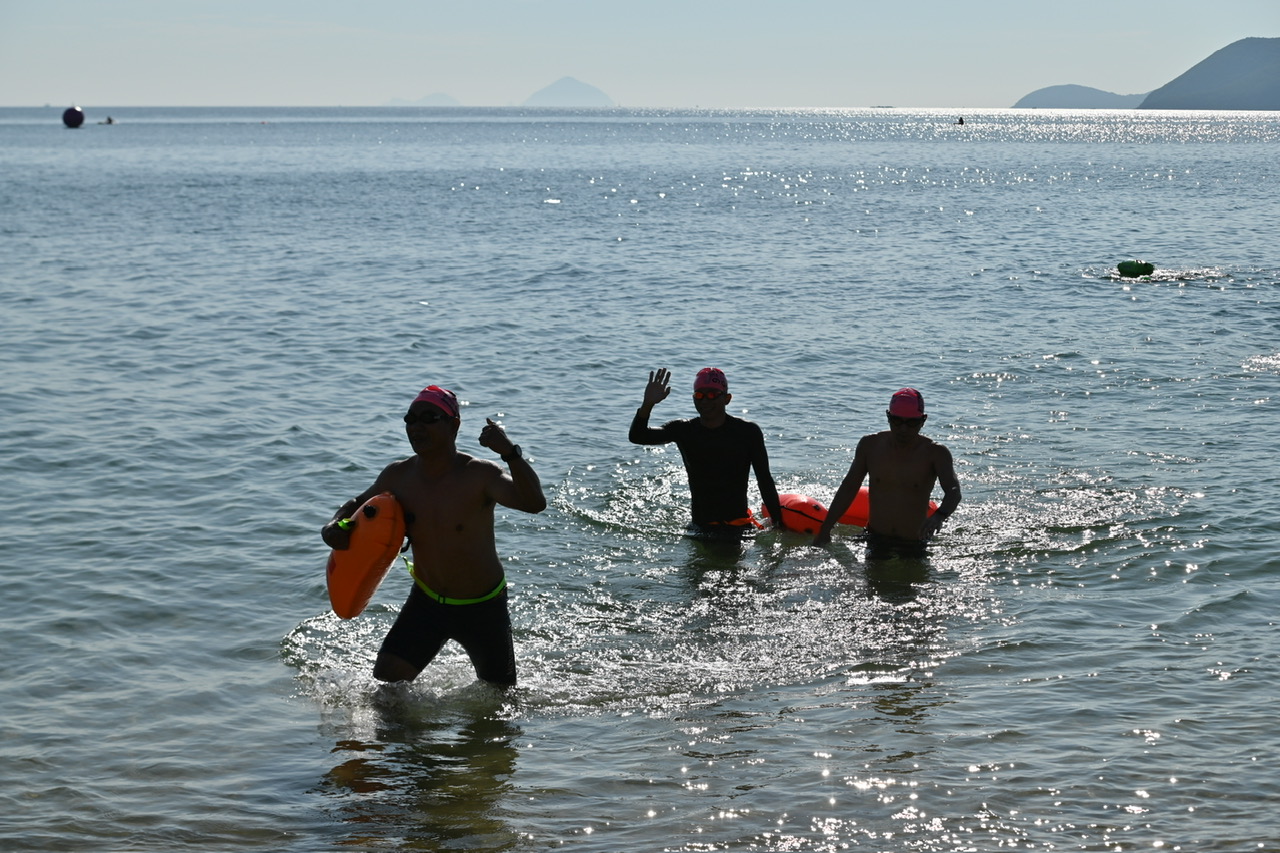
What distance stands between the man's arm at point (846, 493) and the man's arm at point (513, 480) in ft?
13.0

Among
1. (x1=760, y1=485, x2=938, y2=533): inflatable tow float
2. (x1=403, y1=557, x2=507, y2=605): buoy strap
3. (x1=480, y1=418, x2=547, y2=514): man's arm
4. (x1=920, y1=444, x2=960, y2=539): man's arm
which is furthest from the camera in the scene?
(x1=760, y1=485, x2=938, y2=533): inflatable tow float

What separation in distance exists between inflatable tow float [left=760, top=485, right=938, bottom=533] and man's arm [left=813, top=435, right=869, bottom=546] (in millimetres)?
718

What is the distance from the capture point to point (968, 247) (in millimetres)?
39000

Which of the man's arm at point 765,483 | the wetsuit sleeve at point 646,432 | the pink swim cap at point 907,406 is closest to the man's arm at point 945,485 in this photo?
the pink swim cap at point 907,406

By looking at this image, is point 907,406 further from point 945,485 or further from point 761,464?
point 761,464

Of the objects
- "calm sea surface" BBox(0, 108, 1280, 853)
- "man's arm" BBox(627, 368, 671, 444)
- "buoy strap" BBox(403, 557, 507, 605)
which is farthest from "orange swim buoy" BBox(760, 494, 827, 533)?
"buoy strap" BBox(403, 557, 507, 605)

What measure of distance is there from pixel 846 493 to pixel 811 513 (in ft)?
3.09

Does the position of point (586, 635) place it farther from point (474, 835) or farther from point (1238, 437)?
point (1238, 437)

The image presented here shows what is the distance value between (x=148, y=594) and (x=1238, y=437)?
40.0 ft

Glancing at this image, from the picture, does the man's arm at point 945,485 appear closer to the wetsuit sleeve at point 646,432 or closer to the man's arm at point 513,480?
the wetsuit sleeve at point 646,432

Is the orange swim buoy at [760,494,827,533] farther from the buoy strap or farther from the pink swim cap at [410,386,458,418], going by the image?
the pink swim cap at [410,386,458,418]

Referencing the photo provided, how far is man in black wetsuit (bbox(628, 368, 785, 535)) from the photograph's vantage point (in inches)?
402

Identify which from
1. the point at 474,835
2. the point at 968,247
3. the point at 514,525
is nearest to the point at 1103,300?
the point at 968,247

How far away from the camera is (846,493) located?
414 inches
